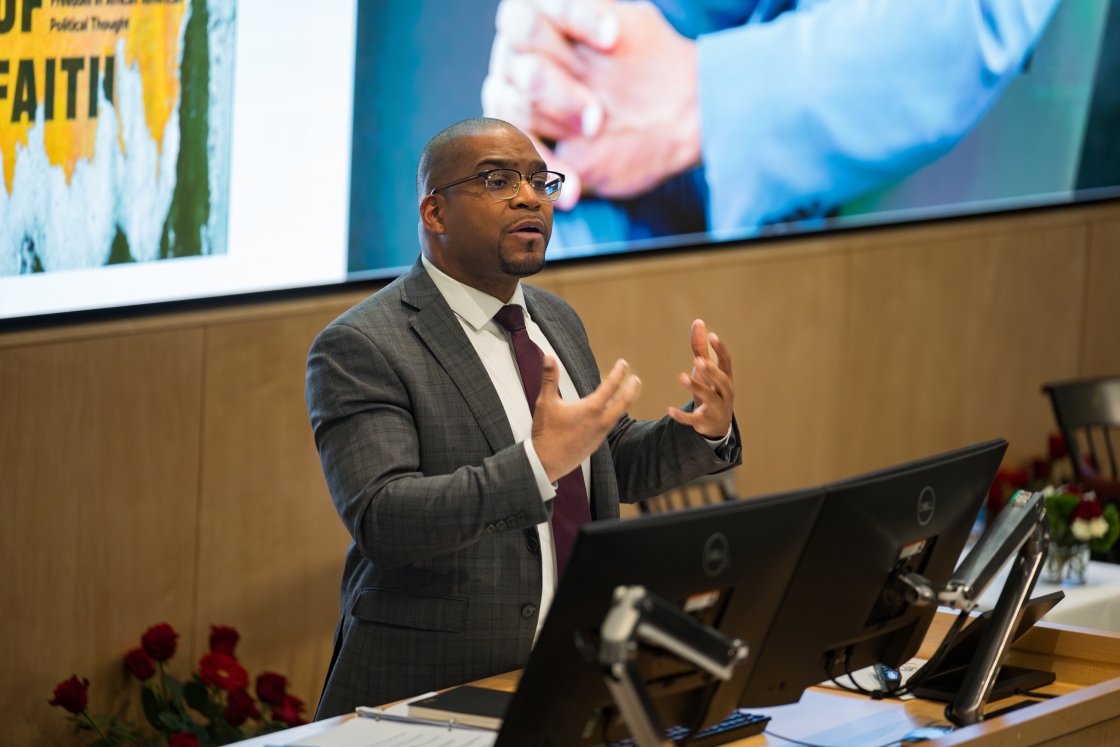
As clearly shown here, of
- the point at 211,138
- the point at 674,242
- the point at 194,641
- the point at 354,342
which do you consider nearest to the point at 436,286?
the point at 354,342

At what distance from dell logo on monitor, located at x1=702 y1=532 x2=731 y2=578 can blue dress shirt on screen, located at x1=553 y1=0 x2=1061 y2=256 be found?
2751 millimetres

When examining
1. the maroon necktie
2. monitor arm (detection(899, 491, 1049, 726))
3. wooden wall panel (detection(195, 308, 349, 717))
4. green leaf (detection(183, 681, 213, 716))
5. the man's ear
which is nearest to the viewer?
monitor arm (detection(899, 491, 1049, 726))

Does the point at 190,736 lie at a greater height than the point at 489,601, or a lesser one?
lesser

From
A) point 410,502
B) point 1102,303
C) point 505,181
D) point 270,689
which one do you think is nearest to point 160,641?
point 270,689

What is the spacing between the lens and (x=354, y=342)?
222 centimetres

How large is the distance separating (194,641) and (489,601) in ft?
5.30

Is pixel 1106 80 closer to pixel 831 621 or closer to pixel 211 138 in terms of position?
pixel 211 138

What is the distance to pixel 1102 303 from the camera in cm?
671

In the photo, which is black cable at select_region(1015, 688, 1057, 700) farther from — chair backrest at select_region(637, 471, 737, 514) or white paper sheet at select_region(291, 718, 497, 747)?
chair backrest at select_region(637, 471, 737, 514)

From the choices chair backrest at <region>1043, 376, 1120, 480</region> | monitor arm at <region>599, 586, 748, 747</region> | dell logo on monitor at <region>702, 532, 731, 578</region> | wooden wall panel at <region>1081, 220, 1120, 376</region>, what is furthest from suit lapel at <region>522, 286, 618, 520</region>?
wooden wall panel at <region>1081, 220, 1120, 376</region>

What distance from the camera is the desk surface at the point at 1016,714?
1886 millimetres

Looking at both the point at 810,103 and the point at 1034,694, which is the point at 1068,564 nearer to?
the point at 1034,694

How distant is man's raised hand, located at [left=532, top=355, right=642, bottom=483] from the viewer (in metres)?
1.92

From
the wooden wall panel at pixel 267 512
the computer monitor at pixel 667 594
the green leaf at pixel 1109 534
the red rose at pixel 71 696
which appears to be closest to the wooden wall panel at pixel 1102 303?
the green leaf at pixel 1109 534
